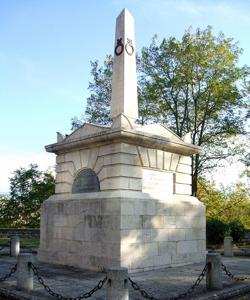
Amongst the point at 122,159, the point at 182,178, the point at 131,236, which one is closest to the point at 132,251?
the point at 131,236

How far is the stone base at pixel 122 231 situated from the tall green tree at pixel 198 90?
12.9m

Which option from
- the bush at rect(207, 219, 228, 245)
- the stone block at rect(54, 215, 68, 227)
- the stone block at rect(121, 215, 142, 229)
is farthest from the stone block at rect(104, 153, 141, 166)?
the bush at rect(207, 219, 228, 245)

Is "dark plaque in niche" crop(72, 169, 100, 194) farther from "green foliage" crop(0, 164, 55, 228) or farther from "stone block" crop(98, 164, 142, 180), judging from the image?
"green foliage" crop(0, 164, 55, 228)

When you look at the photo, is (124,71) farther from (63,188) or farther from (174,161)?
(63,188)

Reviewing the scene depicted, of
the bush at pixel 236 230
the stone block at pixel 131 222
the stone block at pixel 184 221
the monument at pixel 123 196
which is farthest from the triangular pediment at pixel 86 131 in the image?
the bush at pixel 236 230

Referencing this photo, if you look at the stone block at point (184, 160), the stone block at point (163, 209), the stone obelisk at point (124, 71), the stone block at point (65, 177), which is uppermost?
the stone obelisk at point (124, 71)

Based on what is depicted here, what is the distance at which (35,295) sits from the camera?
25.8 ft

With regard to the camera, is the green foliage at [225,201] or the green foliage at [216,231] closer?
the green foliage at [216,231]

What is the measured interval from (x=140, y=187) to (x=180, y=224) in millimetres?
2080

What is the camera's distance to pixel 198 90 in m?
25.9

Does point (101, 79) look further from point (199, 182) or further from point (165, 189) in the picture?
point (165, 189)

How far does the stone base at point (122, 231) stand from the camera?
10.9 meters

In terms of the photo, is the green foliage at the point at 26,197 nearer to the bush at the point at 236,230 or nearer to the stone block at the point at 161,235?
the bush at the point at 236,230

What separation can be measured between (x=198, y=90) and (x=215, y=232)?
29.9ft
